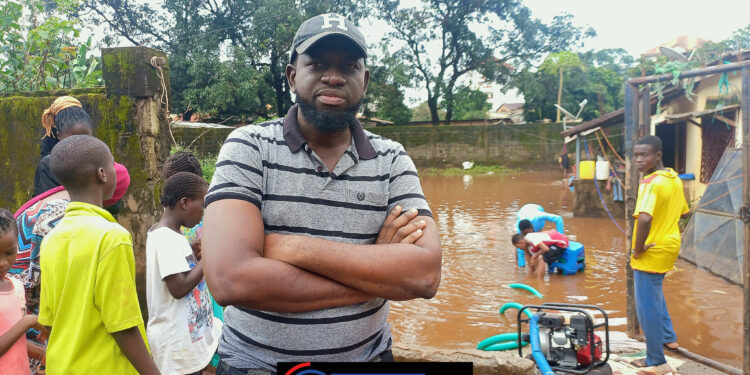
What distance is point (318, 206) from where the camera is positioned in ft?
5.74

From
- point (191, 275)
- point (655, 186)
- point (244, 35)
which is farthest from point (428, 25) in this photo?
point (191, 275)

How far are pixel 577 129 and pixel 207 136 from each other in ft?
44.0

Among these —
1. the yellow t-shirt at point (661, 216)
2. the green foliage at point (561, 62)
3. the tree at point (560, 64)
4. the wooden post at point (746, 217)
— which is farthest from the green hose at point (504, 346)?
the green foliage at point (561, 62)

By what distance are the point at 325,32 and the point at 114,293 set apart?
1.32 metres

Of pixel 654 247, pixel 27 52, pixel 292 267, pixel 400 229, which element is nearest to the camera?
pixel 292 267

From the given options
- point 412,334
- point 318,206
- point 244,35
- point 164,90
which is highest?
point 244,35

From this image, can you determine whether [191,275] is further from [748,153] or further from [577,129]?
[577,129]

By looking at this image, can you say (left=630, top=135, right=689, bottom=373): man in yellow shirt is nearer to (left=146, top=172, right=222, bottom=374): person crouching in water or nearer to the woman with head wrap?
(left=146, top=172, right=222, bottom=374): person crouching in water

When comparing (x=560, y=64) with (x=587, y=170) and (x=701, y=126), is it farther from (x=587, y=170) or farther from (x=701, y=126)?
(x=701, y=126)

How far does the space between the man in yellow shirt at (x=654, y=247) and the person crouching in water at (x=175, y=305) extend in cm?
354

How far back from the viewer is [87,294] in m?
2.05

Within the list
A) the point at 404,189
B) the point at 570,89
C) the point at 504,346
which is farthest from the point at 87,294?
the point at 570,89

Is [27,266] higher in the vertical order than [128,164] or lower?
lower

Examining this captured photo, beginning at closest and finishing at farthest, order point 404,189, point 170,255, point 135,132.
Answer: point 404,189 → point 170,255 → point 135,132
